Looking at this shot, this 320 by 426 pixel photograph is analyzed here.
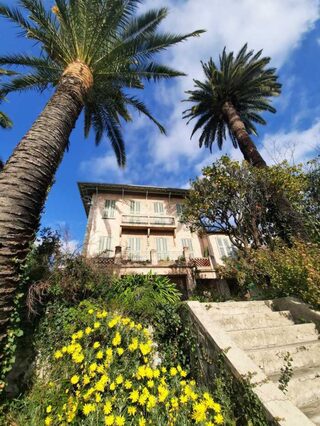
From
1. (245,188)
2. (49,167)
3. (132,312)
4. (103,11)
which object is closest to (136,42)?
(103,11)

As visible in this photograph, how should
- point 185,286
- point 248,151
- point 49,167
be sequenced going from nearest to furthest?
point 49,167, point 248,151, point 185,286

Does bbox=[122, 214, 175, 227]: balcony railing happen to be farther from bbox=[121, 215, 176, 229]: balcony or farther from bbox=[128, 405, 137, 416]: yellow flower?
bbox=[128, 405, 137, 416]: yellow flower

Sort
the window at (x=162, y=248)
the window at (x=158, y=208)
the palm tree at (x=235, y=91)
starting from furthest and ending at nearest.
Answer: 1. the window at (x=158, y=208)
2. the window at (x=162, y=248)
3. the palm tree at (x=235, y=91)

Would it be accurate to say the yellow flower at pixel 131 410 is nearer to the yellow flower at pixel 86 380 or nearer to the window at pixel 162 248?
the yellow flower at pixel 86 380

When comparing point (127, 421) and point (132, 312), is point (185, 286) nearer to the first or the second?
point (132, 312)

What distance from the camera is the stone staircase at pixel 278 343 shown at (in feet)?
8.07

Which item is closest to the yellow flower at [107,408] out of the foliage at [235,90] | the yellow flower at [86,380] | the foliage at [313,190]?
the yellow flower at [86,380]

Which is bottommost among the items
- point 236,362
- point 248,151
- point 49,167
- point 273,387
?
point 273,387

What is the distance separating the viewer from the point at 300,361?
300cm

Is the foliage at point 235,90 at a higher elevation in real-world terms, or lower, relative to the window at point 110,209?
higher

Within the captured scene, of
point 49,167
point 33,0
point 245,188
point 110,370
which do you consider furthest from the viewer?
point 245,188

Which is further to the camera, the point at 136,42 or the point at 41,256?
the point at 136,42

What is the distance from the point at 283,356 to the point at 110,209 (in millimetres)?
17403

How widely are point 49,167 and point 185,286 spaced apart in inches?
521
